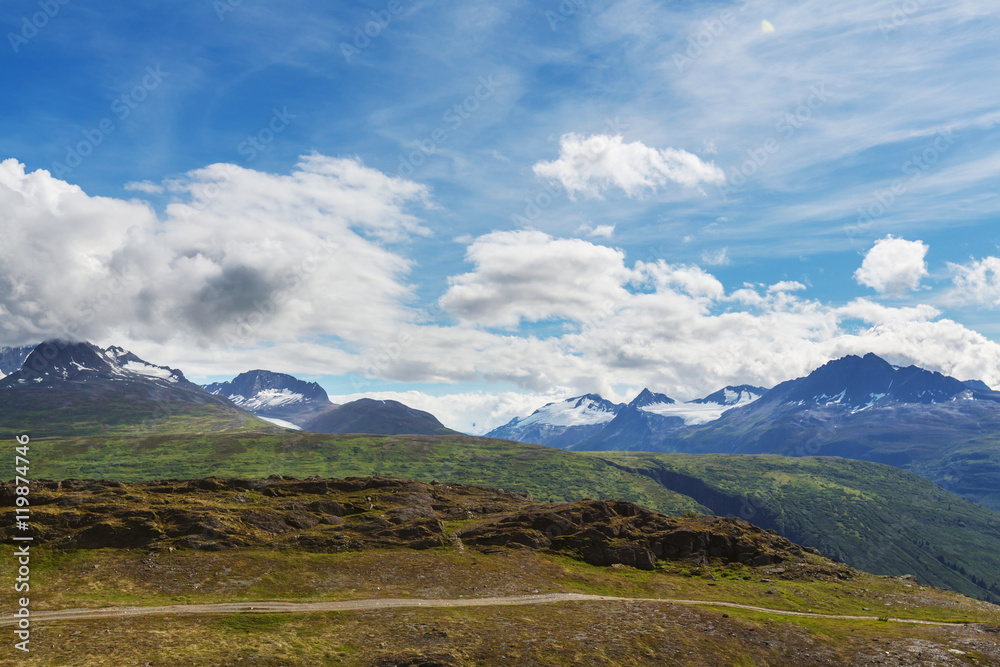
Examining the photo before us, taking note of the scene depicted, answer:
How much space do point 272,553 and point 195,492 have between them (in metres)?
42.5

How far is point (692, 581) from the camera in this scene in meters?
76.9

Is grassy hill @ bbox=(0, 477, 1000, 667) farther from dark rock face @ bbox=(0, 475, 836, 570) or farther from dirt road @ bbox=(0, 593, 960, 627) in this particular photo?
dirt road @ bbox=(0, 593, 960, 627)

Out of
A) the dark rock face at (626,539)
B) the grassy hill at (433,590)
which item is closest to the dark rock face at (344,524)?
the dark rock face at (626,539)

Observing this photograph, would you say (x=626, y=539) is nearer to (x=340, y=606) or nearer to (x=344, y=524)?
(x=344, y=524)

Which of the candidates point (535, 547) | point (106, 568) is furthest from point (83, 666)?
point (535, 547)

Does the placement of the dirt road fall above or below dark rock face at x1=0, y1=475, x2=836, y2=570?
below

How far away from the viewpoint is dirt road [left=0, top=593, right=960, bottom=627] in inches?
1891

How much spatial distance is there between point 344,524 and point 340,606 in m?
31.2

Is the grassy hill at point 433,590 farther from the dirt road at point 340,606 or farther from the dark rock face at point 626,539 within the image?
the dirt road at point 340,606

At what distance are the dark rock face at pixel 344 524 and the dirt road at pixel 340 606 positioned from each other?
739 inches

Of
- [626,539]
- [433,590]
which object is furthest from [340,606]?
[626,539]

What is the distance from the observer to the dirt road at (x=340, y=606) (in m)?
48.0

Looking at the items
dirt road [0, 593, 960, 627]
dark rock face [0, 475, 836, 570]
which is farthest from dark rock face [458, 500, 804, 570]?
dirt road [0, 593, 960, 627]

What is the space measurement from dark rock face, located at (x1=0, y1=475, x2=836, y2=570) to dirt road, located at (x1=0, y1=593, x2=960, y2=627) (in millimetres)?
18774
